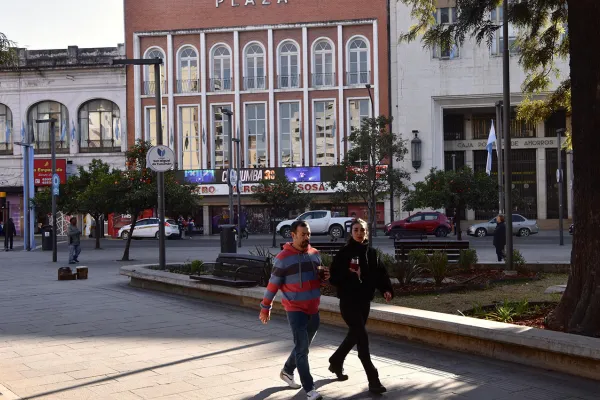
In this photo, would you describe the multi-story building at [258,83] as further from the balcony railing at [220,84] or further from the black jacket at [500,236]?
the black jacket at [500,236]

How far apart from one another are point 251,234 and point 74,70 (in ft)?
55.1

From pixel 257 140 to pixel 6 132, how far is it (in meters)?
17.9

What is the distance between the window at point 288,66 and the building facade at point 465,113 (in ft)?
21.7

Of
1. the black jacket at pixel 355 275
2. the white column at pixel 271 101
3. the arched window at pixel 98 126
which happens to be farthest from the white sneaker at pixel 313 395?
the arched window at pixel 98 126

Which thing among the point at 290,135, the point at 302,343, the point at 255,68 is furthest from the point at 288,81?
the point at 302,343

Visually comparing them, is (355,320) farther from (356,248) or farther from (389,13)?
(389,13)

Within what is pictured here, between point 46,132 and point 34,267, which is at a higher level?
point 46,132

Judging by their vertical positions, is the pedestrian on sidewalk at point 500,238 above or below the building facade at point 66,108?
below

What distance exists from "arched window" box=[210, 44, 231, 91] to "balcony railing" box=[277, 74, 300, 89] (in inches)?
139

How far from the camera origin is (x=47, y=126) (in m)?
54.3

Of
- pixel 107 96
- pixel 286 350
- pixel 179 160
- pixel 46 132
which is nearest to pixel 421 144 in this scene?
pixel 179 160

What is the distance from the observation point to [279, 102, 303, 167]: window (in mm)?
51344

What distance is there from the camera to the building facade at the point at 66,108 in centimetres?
5322

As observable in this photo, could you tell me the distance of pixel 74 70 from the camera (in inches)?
2095
